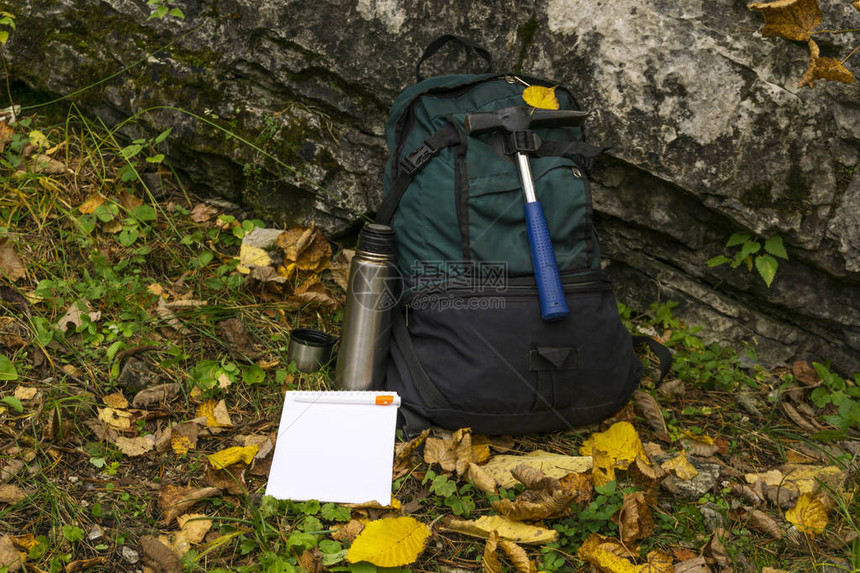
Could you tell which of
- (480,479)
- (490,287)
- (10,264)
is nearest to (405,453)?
(480,479)

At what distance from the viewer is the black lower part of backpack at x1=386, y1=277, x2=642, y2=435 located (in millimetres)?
2412

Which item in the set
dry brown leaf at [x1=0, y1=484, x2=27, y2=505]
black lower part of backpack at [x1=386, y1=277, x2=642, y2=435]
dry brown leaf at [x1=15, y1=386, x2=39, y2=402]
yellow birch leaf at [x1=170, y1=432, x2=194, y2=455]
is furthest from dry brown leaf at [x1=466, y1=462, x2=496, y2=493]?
dry brown leaf at [x1=15, y1=386, x2=39, y2=402]

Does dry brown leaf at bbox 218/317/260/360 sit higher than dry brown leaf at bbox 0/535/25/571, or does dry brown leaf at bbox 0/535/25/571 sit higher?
dry brown leaf at bbox 218/317/260/360

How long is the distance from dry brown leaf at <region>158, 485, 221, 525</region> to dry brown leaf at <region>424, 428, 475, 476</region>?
2.53 feet

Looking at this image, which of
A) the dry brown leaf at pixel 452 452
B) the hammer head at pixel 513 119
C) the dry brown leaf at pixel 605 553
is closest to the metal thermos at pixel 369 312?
the dry brown leaf at pixel 452 452

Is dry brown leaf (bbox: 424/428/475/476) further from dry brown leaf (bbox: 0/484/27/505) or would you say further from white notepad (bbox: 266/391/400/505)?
dry brown leaf (bbox: 0/484/27/505)

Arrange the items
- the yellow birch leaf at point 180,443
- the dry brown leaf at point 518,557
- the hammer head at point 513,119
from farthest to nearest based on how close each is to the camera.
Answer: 1. the hammer head at point 513,119
2. the yellow birch leaf at point 180,443
3. the dry brown leaf at point 518,557

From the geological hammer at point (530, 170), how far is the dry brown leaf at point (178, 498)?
53.6 inches

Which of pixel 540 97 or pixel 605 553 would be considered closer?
pixel 605 553

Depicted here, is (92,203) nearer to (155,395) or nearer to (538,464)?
(155,395)

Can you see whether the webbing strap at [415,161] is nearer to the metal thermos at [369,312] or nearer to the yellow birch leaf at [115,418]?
the metal thermos at [369,312]

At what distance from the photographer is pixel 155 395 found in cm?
248

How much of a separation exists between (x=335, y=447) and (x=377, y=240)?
0.84 meters

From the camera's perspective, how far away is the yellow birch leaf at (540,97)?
2689 millimetres
